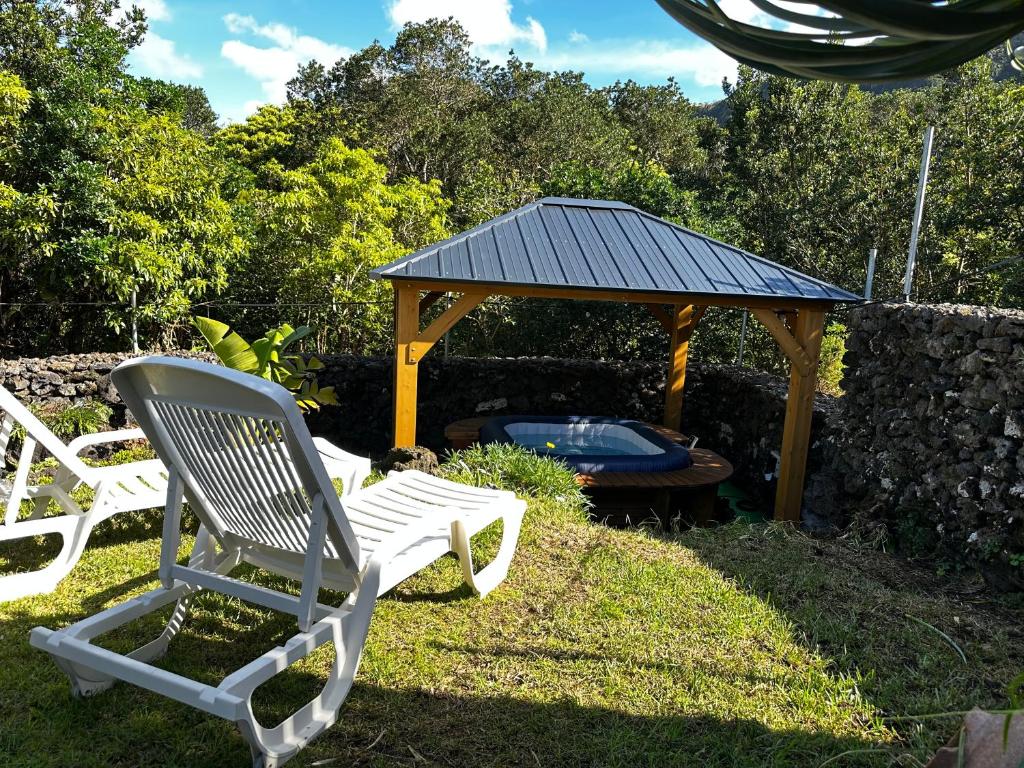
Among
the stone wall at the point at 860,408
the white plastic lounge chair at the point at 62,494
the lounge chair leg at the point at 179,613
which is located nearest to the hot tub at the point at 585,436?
the stone wall at the point at 860,408

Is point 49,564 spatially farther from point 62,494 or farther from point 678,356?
point 678,356

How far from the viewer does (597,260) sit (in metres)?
7.96

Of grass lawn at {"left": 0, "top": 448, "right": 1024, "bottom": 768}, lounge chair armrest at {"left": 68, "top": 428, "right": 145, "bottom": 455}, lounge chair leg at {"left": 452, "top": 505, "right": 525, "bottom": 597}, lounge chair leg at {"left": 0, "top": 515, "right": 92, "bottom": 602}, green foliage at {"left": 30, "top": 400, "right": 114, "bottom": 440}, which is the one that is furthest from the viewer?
green foliage at {"left": 30, "top": 400, "right": 114, "bottom": 440}

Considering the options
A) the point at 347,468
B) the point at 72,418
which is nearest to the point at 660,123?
the point at 72,418

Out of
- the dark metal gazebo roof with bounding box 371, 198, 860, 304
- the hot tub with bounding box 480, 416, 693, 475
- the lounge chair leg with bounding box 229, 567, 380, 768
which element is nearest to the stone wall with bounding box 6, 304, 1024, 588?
the hot tub with bounding box 480, 416, 693, 475

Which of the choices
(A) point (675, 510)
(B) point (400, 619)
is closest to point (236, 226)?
(A) point (675, 510)

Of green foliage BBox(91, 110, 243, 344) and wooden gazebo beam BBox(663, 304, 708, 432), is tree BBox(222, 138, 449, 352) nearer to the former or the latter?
green foliage BBox(91, 110, 243, 344)

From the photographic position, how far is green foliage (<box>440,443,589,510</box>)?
586 cm

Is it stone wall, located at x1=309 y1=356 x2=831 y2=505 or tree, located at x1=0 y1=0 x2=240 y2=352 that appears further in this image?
stone wall, located at x1=309 y1=356 x2=831 y2=505

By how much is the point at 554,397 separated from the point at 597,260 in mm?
3649

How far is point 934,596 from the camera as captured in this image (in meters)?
4.24

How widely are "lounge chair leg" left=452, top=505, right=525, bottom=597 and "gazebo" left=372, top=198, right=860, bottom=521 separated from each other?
3.56 m

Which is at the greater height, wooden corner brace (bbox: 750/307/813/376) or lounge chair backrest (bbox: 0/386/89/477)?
wooden corner brace (bbox: 750/307/813/376)

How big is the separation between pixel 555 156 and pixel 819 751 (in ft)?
71.0
